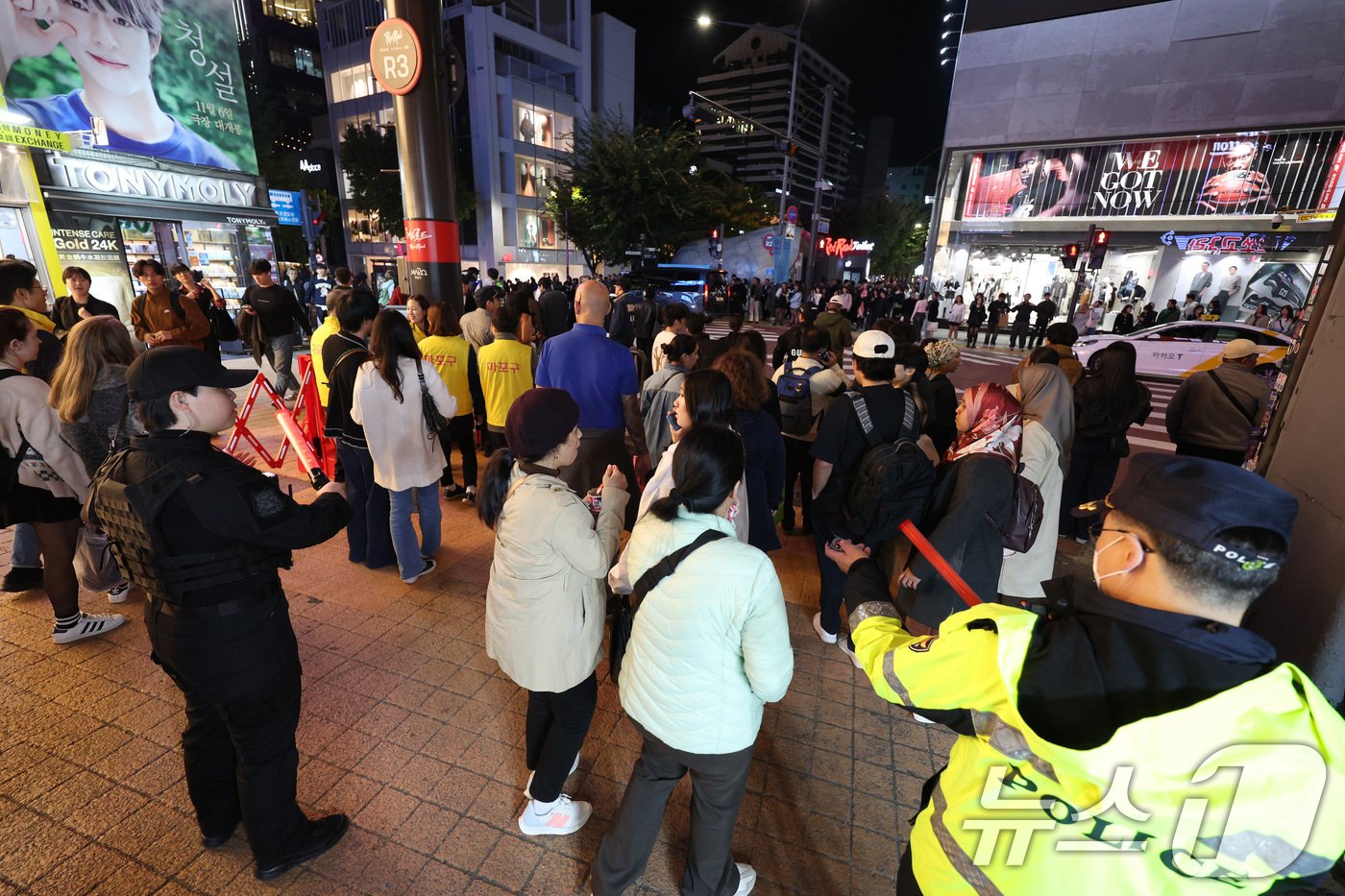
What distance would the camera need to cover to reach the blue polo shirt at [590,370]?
421 cm

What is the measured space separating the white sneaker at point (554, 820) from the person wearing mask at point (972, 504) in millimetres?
1911

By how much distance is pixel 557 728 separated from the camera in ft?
7.81

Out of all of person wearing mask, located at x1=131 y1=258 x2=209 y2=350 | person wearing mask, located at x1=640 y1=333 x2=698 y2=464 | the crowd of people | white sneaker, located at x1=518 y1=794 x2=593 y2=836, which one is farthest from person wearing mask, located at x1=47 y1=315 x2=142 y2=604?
person wearing mask, located at x1=131 y1=258 x2=209 y2=350

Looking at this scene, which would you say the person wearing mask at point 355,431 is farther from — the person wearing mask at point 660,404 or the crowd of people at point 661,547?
the person wearing mask at point 660,404

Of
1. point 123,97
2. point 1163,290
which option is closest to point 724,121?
point 123,97

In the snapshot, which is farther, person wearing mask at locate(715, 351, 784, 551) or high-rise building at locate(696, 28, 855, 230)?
high-rise building at locate(696, 28, 855, 230)

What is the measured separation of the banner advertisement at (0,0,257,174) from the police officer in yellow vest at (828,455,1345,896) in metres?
17.9

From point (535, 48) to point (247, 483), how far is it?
130 feet

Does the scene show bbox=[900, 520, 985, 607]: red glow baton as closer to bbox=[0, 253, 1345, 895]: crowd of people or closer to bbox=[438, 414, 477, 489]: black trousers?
bbox=[0, 253, 1345, 895]: crowd of people

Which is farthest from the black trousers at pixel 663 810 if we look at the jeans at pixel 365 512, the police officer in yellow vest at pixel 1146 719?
the jeans at pixel 365 512

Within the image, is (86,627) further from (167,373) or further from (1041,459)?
(1041,459)

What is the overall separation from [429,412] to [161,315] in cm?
566

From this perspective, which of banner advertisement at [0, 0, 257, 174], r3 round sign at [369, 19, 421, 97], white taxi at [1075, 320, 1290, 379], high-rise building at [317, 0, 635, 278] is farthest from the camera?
high-rise building at [317, 0, 635, 278]

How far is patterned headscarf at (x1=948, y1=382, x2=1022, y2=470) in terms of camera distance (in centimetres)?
274
